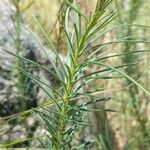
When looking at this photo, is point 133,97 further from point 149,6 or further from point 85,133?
point 149,6

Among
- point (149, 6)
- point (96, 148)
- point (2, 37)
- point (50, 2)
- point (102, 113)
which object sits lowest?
point (96, 148)

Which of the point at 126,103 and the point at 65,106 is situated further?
the point at 126,103

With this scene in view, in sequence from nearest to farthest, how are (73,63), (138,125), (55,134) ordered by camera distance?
(73,63)
(55,134)
(138,125)

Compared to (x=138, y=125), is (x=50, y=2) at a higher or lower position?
higher

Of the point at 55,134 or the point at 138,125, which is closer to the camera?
the point at 55,134

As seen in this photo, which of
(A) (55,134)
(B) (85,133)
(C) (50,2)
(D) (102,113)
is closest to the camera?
(A) (55,134)

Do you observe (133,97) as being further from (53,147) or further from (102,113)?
(53,147)

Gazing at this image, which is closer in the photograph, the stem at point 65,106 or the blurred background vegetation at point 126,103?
the stem at point 65,106

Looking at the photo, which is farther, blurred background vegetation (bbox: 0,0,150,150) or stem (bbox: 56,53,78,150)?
blurred background vegetation (bbox: 0,0,150,150)

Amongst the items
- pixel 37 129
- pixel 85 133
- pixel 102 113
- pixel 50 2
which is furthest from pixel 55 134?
pixel 50 2

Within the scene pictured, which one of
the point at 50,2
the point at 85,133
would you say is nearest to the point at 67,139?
the point at 85,133
